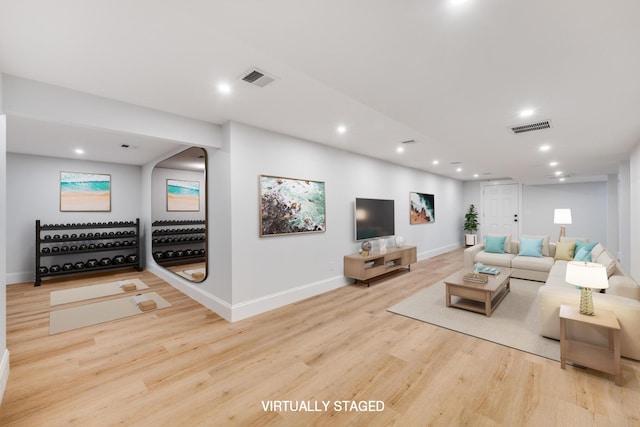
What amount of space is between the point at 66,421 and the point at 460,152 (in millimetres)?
6101

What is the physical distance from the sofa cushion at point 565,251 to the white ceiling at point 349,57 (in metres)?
2.58

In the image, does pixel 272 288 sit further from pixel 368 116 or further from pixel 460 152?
pixel 460 152

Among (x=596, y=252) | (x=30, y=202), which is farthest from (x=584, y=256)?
(x=30, y=202)

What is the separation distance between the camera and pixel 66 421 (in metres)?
1.84

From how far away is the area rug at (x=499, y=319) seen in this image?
283cm

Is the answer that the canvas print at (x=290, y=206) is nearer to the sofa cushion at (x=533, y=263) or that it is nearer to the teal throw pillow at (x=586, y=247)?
the sofa cushion at (x=533, y=263)

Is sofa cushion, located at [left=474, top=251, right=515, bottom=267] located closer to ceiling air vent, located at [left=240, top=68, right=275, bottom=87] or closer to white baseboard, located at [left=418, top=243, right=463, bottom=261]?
white baseboard, located at [left=418, top=243, right=463, bottom=261]

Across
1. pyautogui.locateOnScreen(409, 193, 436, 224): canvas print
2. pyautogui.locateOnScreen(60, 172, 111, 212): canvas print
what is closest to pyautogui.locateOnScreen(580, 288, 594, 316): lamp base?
pyautogui.locateOnScreen(409, 193, 436, 224): canvas print

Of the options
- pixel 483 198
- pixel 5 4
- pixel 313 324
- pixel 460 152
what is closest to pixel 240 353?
pixel 313 324

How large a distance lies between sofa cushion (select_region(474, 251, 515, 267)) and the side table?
3.22 m

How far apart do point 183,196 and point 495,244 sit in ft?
22.5

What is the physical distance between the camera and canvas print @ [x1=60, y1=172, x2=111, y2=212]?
18.9ft

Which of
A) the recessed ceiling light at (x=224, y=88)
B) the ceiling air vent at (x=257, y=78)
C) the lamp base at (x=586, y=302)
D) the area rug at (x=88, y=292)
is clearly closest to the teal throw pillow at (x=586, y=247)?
the lamp base at (x=586, y=302)

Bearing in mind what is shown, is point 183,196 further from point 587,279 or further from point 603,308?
point 603,308
